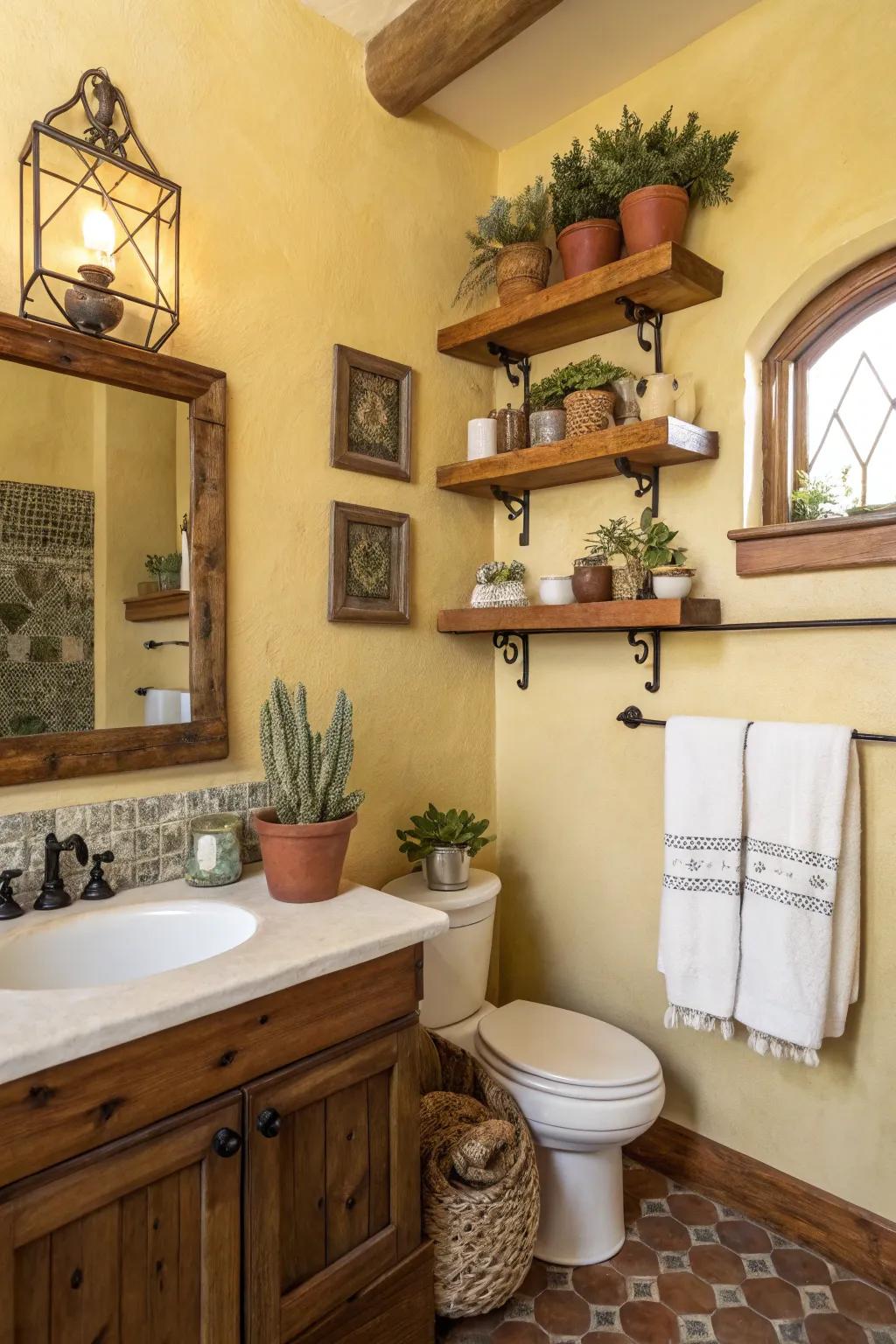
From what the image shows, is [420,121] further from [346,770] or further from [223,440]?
[346,770]

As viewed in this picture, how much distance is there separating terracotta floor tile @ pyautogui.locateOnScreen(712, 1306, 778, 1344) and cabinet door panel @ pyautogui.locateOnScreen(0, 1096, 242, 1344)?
899 mm

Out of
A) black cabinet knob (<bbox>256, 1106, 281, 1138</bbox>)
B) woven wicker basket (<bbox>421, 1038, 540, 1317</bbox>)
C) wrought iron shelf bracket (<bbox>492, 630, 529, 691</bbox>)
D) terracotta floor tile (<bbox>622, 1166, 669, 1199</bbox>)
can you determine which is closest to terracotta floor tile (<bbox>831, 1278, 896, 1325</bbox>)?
terracotta floor tile (<bbox>622, 1166, 669, 1199</bbox>)

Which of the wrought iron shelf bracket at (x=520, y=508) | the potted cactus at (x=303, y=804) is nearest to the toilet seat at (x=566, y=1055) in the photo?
the potted cactus at (x=303, y=804)

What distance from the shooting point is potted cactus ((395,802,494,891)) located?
190 centimetres

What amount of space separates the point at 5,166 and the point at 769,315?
4.96 ft

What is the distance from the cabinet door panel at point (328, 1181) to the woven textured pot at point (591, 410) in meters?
1.35

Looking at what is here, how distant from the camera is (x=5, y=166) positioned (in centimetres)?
136

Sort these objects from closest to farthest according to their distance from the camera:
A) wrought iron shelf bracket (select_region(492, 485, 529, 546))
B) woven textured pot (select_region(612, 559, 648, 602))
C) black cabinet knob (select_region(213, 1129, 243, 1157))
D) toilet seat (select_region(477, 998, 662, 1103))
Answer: black cabinet knob (select_region(213, 1129, 243, 1157))
toilet seat (select_region(477, 998, 662, 1103))
woven textured pot (select_region(612, 559, 648, 602))
wrought iron shelf bracket (select_region(492, 485, 529, 546))

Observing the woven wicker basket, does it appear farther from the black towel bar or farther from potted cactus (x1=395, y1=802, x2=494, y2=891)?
the black towel bar

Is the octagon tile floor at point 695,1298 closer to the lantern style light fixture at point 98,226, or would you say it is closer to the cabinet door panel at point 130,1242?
the cabinet door panel at point 130,1242

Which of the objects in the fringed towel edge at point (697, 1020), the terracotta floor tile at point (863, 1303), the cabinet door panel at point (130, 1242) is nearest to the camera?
the cabinet door panel at point (130, 1242)

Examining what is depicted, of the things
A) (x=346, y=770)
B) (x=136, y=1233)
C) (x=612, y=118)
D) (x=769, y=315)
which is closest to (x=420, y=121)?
(x=612, y=118)

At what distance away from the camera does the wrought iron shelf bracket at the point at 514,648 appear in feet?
7.37

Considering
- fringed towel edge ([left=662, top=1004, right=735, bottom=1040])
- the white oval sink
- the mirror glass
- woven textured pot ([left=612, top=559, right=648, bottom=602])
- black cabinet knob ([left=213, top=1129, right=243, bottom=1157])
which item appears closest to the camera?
black cabinet knob ([left=213, top=1129, right=243, bottom=1157])
